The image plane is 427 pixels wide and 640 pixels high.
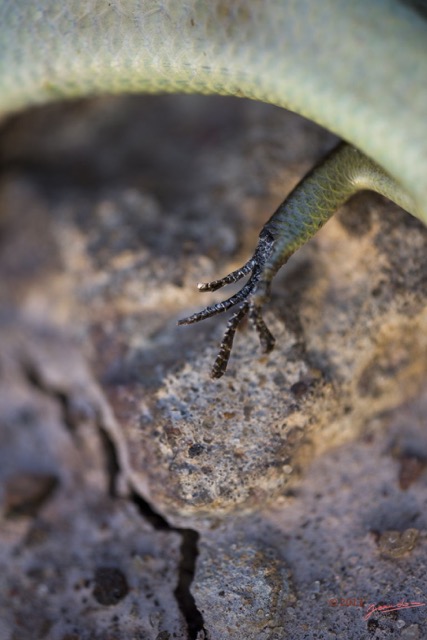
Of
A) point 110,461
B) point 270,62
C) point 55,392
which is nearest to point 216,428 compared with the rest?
point 110,461

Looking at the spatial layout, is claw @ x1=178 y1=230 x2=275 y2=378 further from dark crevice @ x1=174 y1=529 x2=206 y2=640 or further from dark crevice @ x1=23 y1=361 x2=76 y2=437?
dark crevice @ x1=23 y1=361 x2=76 y2=437

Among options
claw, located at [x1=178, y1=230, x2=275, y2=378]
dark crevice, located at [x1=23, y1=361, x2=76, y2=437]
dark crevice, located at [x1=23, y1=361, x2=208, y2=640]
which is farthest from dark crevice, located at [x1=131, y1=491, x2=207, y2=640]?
claw, located at [x1=178, y1=230, x2=275, y2=378]

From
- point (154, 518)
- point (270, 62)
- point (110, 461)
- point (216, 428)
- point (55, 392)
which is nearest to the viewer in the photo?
point (270, 62)

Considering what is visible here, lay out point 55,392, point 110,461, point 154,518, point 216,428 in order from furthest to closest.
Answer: point 55,392, point 110,461, point 154,518, point 216,428

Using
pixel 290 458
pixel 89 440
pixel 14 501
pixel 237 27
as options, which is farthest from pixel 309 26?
pixel 14 501

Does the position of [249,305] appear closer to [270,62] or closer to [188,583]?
[270,62]

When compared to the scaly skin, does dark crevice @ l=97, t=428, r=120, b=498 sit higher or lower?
lower

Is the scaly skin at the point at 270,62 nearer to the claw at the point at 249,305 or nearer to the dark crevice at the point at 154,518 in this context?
the claw at the point at 249,305

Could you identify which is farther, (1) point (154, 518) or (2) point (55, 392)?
(2) point (55, 392)

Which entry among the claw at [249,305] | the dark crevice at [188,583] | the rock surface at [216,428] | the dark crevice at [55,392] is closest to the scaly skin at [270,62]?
the claw at [249,305]
